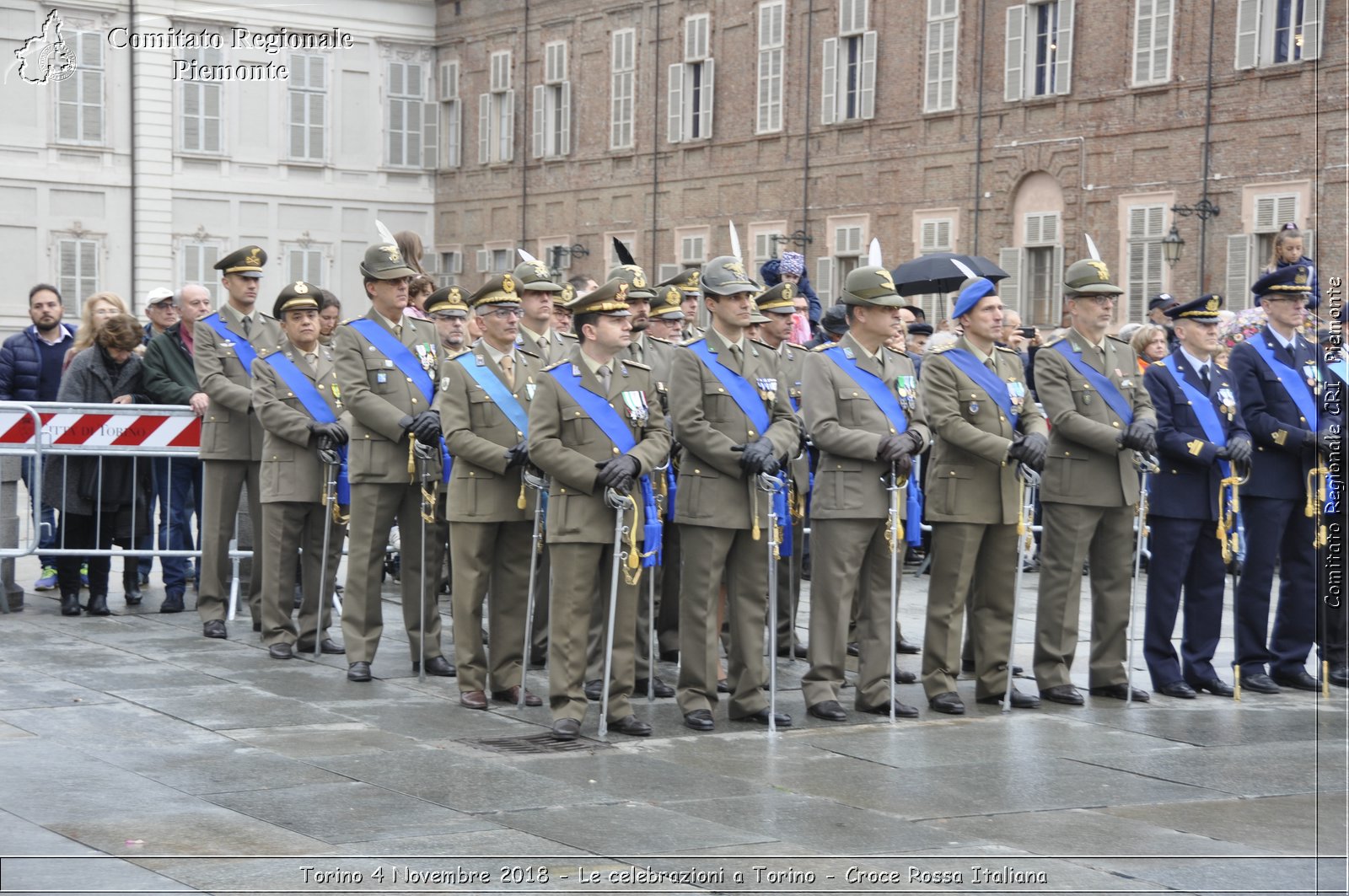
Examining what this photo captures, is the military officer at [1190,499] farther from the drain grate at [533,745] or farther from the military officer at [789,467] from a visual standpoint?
the drain grate at [533,745]

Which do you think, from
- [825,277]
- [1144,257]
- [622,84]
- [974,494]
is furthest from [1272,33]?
[974,494]

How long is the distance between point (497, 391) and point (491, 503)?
566 mm

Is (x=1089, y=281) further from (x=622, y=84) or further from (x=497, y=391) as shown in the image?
(x=622, y=84)

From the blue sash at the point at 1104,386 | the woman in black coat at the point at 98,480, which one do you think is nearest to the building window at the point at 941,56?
the woman in black coat at the point at 98,480

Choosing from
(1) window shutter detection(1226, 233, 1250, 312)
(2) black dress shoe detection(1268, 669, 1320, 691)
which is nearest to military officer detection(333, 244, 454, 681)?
(2) black dress shoe detection(1268, 669, 1320, 691)

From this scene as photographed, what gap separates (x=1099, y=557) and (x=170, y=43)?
2866cm

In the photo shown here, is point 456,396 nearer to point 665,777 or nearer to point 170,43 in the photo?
point 665,777

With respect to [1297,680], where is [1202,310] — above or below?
above

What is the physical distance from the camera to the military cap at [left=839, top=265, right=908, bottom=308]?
9125 millimetres

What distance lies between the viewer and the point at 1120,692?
9.85 meters

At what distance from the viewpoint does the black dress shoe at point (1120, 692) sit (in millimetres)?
9773

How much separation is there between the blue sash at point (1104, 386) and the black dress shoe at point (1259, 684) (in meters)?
1.71

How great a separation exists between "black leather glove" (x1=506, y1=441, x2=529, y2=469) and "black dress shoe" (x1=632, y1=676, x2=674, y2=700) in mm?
1413

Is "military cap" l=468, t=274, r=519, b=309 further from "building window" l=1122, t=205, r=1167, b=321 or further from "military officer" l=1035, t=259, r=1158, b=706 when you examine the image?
"building window" l=1122, t=205, r=1167, b=321
